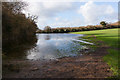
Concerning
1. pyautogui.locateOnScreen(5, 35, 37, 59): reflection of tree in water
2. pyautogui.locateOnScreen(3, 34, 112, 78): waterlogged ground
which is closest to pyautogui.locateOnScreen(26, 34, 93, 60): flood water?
pyautogui.locateOnScreen(3, 34, 112, 78): waterlogged ground

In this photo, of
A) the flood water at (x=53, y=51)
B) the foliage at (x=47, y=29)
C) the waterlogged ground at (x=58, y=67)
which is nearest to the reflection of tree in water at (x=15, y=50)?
the flood water at (x=53, y=51)

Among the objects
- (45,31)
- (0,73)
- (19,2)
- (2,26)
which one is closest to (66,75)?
(0,73)

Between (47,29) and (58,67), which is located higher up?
(47,29)

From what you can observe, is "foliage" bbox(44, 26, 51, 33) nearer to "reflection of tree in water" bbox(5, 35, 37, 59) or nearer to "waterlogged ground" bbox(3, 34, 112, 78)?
"reflection of tree in water" bbox(5, 35, 37, 59)

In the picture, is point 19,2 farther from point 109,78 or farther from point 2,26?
point 109,78

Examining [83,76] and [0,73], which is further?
[0,73]

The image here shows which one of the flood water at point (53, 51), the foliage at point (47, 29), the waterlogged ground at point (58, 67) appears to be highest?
the foliage at point (47, 29)

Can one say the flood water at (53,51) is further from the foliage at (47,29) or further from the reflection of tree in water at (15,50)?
the foliage at (47,29)

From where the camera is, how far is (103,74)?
3.86 m

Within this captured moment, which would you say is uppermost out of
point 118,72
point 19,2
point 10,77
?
point 19,2

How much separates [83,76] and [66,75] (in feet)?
2.47

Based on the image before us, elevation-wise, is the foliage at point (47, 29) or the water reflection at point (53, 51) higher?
the foliage at point (47, 29)

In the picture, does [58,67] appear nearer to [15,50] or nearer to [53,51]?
[53,51]

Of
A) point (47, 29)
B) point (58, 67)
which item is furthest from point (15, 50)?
point (47, 29)
